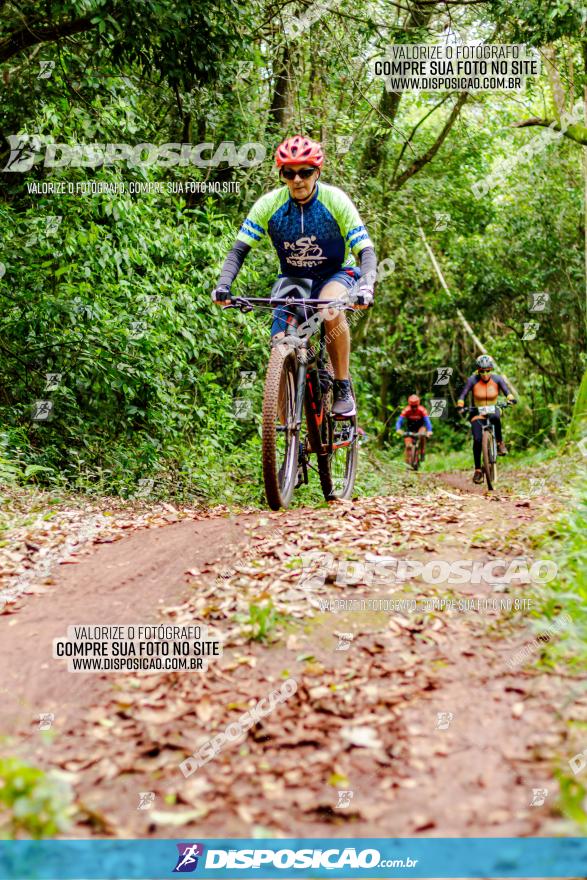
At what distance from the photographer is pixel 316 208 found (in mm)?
6945

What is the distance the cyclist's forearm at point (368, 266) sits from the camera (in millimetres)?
6812

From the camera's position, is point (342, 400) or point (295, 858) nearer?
point (295, 858)

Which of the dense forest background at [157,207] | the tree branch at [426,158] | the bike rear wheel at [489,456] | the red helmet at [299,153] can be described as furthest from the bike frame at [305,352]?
the tree branch at [426,158]

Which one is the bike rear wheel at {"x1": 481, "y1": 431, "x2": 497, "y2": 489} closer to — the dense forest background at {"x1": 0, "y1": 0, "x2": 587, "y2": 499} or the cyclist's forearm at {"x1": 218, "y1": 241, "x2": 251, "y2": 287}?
the dense forest background at {"x1": 0, "y1": 0, "x2": 587, "y2": 499}

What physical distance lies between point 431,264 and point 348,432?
2004 cm

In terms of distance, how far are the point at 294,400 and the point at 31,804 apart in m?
4.52

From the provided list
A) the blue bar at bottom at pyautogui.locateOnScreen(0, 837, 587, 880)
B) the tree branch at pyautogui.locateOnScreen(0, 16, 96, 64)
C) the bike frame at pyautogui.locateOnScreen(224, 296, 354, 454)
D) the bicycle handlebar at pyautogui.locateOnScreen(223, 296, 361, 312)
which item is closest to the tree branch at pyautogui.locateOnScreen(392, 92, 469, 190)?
the tree branch at pyautogui.locateOnScreen(0, 16, 96, 64)

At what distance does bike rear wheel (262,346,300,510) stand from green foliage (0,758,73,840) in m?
3.72

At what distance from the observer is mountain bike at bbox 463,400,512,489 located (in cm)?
1173

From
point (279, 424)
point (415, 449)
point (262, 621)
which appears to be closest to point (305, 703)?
point (262, 621)

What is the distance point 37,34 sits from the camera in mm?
8672

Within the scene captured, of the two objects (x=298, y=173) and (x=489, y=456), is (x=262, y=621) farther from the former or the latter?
(x=489, y=456)

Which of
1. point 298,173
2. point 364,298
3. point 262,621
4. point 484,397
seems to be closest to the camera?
point 262,621

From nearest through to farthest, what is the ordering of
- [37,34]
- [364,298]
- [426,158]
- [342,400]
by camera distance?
1. [364,298]
2. [342,400]
3. [37,34]
4. [426,158]
